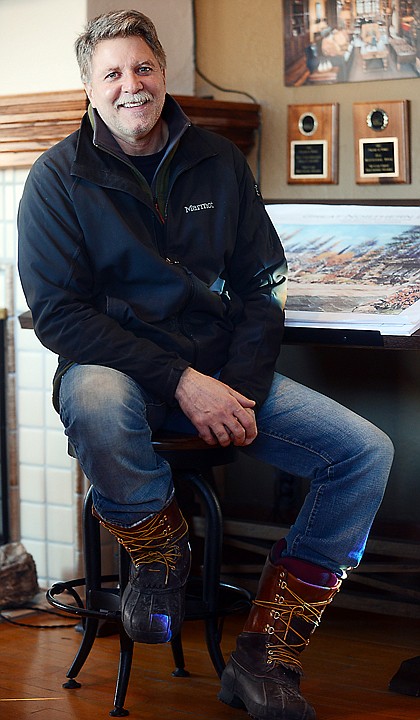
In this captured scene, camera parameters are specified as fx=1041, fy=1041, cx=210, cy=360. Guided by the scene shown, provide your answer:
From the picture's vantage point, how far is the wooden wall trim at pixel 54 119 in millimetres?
2836

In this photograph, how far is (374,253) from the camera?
107 inches

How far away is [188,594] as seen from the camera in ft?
8.12

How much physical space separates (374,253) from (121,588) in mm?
1080

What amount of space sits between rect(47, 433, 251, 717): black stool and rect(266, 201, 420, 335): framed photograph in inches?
18.1

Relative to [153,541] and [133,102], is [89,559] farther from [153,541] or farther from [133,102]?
[133,102]

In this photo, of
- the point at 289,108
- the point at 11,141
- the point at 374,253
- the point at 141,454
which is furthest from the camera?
the point at 289,108

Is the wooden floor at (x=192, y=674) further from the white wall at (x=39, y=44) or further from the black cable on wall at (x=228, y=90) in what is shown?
the white wall at (x=39, y=44)

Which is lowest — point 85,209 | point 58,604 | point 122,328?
point 58,604

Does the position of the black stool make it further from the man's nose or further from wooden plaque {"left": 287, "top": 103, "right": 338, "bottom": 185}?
wooden plaque {"left": 287, "top": 103, "right": 338, "bottom": 185}

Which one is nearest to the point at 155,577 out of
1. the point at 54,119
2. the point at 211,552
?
the point at 211,552

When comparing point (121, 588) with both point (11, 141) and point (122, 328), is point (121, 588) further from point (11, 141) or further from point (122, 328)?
point (11, 141)

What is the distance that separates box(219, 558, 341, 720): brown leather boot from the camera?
209 cm

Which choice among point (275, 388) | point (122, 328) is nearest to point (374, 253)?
point (275, 388)

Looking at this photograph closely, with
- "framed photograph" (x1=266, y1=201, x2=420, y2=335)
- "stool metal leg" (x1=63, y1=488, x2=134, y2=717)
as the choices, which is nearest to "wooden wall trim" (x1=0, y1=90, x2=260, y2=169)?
"framed photograph" (x1=266, y1=201, x2=420, y2=335)
